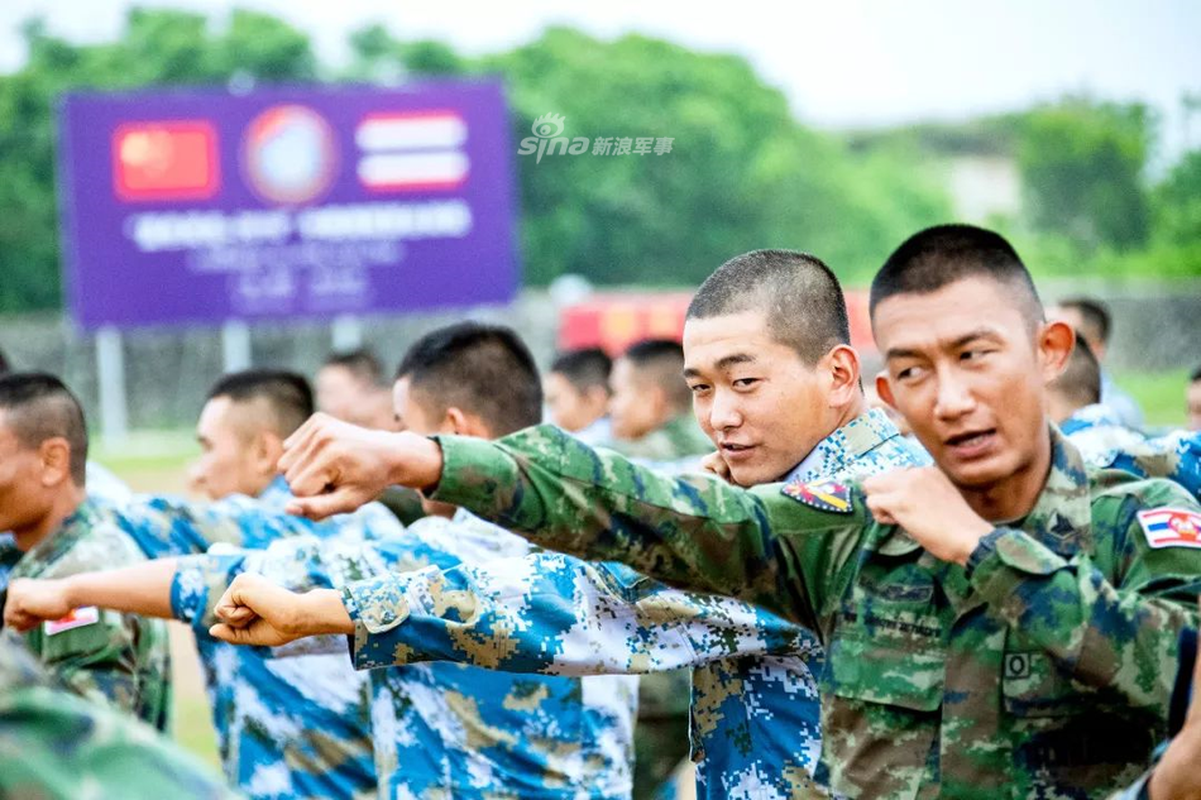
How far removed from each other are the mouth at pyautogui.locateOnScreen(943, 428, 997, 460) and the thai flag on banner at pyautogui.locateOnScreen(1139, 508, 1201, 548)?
262mm

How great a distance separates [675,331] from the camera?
78.1ft

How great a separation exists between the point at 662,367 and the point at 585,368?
3.18 ft

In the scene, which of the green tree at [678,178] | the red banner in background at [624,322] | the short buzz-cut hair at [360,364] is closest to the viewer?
the short buzz-cut hair at [360,364]

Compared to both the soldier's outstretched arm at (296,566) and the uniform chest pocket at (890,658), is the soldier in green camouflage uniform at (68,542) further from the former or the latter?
the uniform chest pocket at (890,658)

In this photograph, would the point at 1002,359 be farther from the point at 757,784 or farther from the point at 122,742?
the point at 122,742

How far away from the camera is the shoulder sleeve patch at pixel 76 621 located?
14.8 ft

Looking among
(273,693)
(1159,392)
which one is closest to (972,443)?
(273,693)

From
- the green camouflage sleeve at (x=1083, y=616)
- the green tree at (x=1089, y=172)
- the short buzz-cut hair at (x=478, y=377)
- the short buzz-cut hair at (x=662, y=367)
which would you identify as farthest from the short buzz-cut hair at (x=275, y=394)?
the green tree at (x=1089, y=172)

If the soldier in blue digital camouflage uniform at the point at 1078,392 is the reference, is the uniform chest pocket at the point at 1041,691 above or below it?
below

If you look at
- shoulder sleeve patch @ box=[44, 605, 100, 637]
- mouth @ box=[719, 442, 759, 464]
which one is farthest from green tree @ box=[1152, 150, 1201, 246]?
mouth @ box=[719, 442, 759, 464]

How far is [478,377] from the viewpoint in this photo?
4.67 m

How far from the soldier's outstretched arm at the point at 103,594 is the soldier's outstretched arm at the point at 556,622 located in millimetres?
866

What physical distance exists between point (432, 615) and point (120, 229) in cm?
1641

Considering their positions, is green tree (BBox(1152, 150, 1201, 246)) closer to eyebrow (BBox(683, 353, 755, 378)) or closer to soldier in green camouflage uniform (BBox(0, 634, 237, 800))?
eyebrow (BBox(683, 353, 755, 378))
